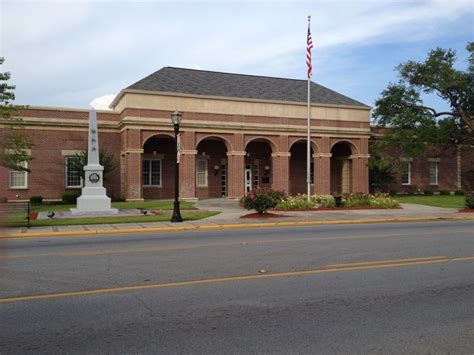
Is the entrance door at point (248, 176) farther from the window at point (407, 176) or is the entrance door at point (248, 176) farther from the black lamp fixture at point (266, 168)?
the window at point (407, 176)

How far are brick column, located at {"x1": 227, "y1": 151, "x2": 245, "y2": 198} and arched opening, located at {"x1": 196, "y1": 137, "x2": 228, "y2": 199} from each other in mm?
2197

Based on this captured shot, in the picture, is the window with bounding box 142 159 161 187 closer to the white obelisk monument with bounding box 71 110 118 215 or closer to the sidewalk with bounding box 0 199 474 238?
the white obelisk monument with bounding box 71 110 118 215

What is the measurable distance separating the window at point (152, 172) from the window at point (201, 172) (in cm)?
300

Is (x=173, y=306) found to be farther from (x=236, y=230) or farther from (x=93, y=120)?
(x=93, y=120)

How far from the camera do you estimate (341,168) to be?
40.2 metres

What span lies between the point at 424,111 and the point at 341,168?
8.04 meters

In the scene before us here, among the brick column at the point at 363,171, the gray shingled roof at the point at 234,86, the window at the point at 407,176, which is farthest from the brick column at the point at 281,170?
the window at the point at 407,176

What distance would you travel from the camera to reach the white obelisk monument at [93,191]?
73.9ft

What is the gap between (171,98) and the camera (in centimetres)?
3206

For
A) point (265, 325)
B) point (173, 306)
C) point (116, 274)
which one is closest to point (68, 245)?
point (116, 274)

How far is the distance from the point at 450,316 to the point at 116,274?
531 cm

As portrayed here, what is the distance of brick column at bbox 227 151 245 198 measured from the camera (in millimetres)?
33906

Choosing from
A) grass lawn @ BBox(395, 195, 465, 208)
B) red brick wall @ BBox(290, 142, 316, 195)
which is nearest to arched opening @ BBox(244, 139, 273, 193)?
red brick wall @ BBox(290, 142, 316, 195)

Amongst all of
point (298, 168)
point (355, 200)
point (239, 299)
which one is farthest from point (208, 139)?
point (239, 299)
